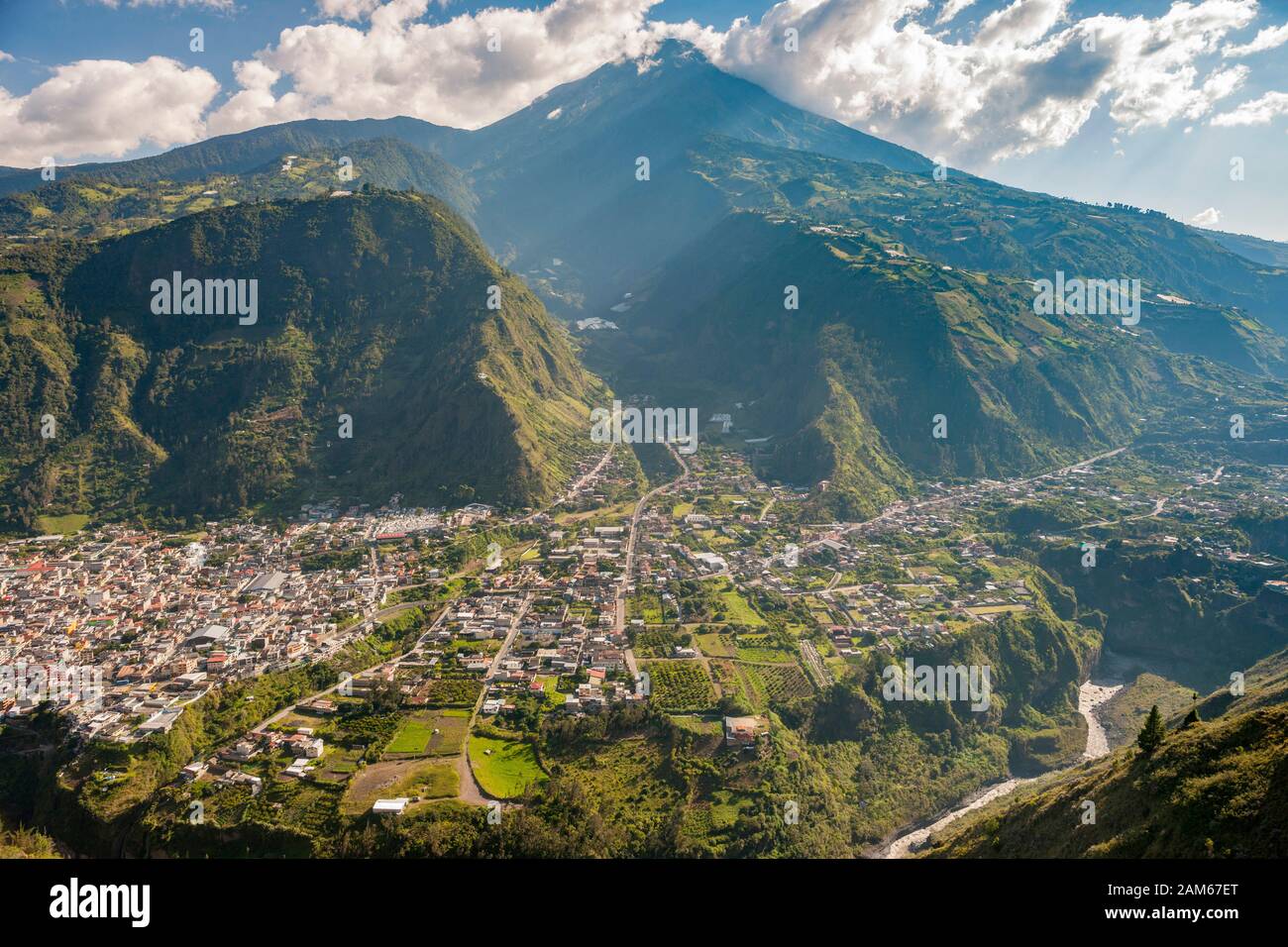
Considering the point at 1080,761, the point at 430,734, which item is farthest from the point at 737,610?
the point at 430,734

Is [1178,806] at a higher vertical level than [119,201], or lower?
lower

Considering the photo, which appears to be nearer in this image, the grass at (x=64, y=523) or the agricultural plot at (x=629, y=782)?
the agricultural plot at (x=629, y=782)

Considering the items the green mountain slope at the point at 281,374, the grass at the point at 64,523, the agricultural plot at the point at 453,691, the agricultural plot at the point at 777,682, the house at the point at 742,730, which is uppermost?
the green mountain slope at the point at 281,374

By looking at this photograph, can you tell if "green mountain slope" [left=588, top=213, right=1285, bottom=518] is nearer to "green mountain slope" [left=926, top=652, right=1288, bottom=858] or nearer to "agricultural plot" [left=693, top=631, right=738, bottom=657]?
"agricultural plot" [left=693, top=631, right=738, bottom=657]

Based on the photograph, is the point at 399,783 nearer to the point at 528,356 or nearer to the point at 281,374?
the point at 281,374

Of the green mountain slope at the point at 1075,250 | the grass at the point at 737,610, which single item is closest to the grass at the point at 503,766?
the grass at the point at 737,610

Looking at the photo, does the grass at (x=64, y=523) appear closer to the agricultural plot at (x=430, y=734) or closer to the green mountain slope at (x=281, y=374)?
the green mountain slope at (x=281, y=374)

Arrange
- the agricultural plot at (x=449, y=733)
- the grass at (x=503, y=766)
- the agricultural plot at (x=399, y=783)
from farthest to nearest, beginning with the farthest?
the agricultural plot at (x=449, y=733) → the grass at (x=503, y=766) → the agricultural plot at (x=399, y=783)

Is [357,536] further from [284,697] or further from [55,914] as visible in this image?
[55,914]
